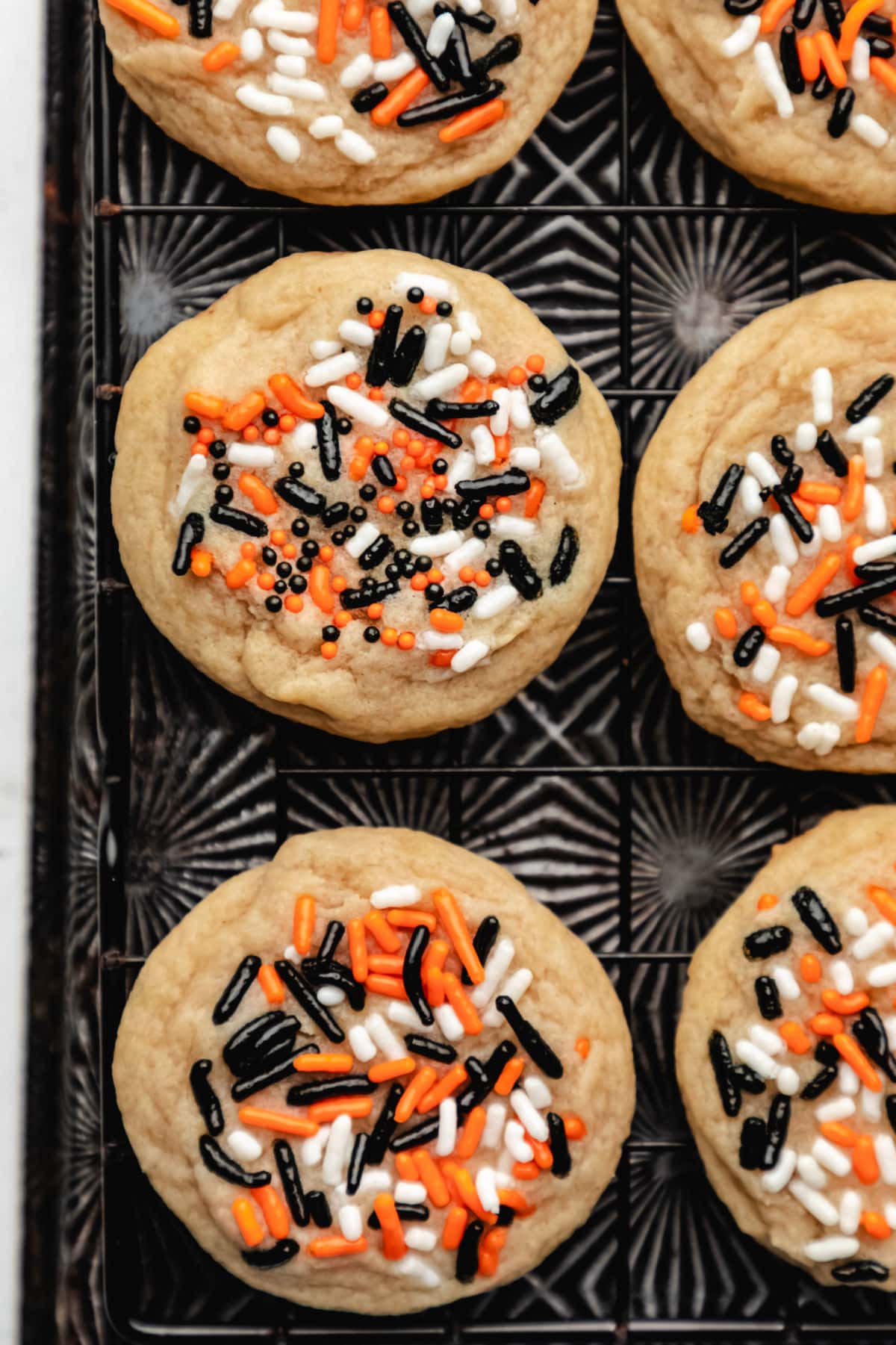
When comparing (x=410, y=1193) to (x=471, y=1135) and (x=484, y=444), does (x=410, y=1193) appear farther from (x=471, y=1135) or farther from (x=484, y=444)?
(x=484, y=444)

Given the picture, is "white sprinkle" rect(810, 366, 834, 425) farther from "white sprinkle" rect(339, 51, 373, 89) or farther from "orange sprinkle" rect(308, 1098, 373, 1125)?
"orange sprinkle" rect(308, 1098, 373, 1125)

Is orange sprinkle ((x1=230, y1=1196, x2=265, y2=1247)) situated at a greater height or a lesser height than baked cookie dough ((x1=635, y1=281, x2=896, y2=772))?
lesser

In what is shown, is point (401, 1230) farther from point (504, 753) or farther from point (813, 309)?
point (813, 309)

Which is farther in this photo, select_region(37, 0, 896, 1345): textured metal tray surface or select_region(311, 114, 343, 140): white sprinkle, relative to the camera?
select_region(37, 0, 896, 1345): textured metal tray surface

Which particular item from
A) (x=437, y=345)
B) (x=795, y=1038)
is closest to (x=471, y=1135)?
(x=795, y=1038)

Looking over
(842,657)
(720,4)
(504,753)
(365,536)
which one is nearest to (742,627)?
(842,657)

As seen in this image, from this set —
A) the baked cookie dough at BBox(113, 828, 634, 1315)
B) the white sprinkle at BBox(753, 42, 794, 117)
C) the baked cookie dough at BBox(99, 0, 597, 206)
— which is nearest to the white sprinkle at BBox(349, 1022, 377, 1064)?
the baked cookie dough at BBox(113, 828, 634, 1315)

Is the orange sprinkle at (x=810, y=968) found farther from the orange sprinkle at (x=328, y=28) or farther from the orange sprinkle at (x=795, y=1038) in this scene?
the orange sprinkle at (x=328, y=28)

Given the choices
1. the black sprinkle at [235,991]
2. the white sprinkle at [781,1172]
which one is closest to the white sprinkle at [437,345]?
the black sprinkle at [235,991]
